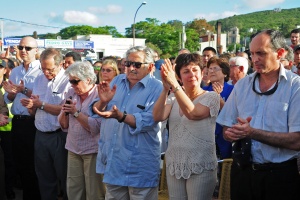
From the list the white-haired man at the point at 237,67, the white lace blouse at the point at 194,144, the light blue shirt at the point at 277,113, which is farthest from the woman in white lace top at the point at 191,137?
the white-haired man at the point at 237,67

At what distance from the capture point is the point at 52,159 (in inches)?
188

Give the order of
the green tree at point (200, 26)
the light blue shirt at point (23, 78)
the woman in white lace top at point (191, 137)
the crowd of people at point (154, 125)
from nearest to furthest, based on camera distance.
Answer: the crowd of people at point (154, 125), the woman in white lace top at point (191, 137), the light blue shirt at point (23, 78), the green tree at point (200, 26)

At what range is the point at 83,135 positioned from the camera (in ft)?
13.8

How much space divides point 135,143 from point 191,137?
0.62m

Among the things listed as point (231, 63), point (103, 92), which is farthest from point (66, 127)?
point (231, 63)

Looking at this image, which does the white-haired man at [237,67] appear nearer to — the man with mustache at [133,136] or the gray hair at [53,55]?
the man with mustache at [133,136]

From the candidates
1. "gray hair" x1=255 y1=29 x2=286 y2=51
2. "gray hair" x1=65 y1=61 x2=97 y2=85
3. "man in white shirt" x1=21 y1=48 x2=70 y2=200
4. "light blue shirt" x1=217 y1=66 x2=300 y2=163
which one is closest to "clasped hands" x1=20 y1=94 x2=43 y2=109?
"man in white shirt" x1=21 y1=48 x2=70 y2=200

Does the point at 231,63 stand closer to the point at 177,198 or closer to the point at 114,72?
the point at 114,72

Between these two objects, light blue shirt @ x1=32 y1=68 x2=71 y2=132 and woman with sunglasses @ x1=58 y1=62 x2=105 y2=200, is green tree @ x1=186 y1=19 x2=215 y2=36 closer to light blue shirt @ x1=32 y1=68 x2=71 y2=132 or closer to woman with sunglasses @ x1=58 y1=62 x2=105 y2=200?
light blue shirt @ x1=32 y1=68 x2=71 y2=132

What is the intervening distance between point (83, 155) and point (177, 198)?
137cm

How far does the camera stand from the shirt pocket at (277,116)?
2688mm

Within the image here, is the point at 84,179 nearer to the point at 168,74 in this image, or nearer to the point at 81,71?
the point at 81,71

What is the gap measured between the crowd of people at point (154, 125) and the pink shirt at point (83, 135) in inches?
0.4

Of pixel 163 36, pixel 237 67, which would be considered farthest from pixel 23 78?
pixel 163 36
